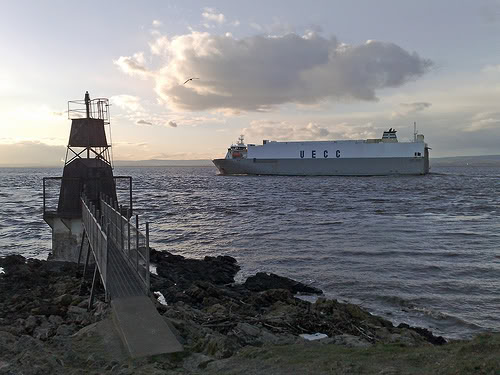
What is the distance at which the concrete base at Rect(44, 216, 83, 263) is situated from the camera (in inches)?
560

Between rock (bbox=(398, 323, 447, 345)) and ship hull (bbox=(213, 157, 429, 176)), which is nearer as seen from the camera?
rock (bbox=(398, 323, 447, 345))

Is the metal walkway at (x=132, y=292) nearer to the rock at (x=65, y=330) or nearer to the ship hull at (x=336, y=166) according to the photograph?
the rock at (x=65, y=330)

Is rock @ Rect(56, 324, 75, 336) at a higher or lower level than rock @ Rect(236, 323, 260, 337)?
higher

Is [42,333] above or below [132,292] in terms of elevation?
below

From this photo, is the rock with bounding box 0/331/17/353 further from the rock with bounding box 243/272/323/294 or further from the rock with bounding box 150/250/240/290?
the rock with bounding box 243/272/323/294

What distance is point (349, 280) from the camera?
12562 mm

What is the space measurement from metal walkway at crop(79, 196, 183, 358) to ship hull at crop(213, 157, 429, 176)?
76.8m

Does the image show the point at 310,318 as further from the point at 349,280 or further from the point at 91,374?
the point at 349,280

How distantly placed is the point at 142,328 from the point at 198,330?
0.90 m

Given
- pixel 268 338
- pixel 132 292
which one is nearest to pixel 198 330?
pixel 268 338

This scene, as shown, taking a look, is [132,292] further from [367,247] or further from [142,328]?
[367,247]

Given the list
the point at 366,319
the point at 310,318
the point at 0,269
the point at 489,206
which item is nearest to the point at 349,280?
the point at 366,319

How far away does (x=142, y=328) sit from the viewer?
5.50 metres

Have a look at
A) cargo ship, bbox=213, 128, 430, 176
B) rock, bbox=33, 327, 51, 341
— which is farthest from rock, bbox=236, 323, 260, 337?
cargo ship, bbox=213, 128, 430, 176
